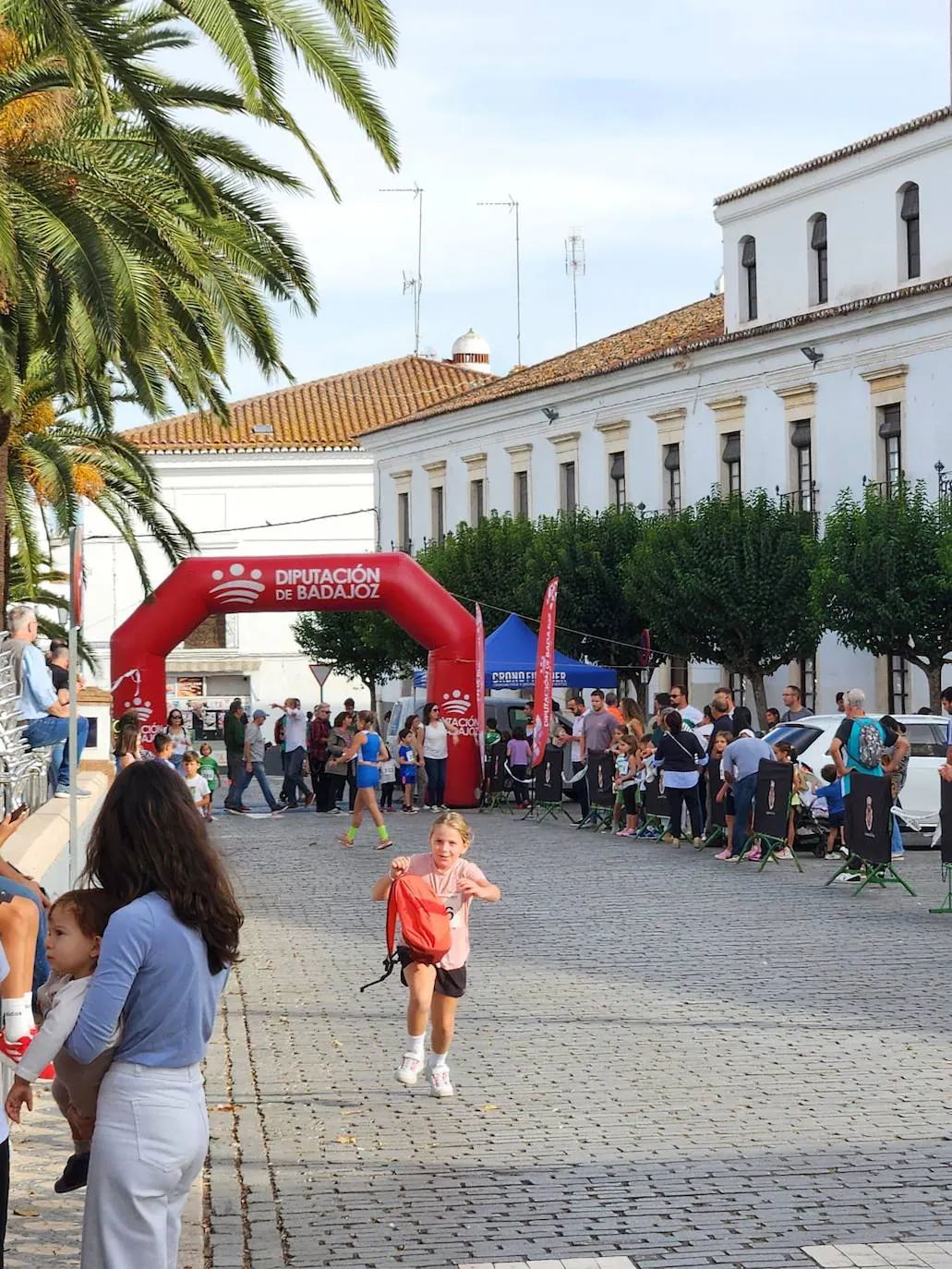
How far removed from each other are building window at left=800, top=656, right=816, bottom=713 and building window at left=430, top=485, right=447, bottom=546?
1717 cm

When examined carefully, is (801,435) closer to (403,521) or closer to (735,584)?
(735,584)

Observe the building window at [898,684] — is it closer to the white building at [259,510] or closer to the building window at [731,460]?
the building window at [731,460]

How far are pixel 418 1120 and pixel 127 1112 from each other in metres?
4.12

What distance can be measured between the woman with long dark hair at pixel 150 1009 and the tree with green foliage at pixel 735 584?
3406 cm

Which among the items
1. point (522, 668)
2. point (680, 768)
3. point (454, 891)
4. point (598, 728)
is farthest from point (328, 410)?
point (454, 891)

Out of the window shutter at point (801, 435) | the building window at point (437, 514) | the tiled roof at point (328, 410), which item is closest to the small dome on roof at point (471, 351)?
the tiled roof at point (328, 410)

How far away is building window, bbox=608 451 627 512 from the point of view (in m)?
48.1

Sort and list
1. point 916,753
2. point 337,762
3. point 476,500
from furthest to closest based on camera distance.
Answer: point 476,500, point 337,762, point 916,753

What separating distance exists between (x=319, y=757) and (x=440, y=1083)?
944 inches

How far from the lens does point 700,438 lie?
45000 millimetres

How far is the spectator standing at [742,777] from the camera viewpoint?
21.0 m

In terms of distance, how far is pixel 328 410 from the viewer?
75562mm

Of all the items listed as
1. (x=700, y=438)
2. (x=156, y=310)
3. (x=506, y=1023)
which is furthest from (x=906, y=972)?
(x=700, y=438)

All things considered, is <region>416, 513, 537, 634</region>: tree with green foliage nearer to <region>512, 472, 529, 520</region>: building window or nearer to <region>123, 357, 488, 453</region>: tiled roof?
<region>512, 472, 529, 520</region>: building window
